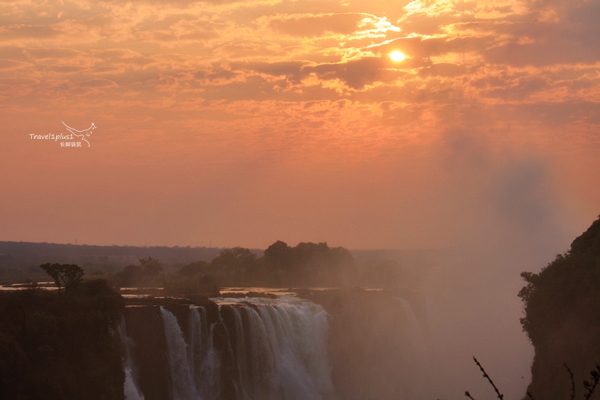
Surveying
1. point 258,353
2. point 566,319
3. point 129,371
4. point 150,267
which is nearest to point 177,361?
point 129,371

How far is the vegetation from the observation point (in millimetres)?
37469

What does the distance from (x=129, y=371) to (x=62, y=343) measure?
17.5 feet

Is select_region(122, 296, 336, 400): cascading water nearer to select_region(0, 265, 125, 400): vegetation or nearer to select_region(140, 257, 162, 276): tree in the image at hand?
select_region(0, 265, 125, 400): vegetation

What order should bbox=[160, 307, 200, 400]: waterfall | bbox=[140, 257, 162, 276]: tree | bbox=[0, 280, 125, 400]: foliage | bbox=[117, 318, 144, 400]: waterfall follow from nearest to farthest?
bbox=[0, 280, 125, 400]: foliage
bbox=[117, 318, 144, 400]: waterfall
bbox=[160, 307, 200, 400]: waterfall
bbox=[140, 257, 162, 276]: tree

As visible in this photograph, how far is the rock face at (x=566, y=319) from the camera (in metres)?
41.8

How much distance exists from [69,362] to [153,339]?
6988 millimetres

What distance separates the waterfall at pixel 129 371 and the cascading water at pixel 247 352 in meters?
0.22

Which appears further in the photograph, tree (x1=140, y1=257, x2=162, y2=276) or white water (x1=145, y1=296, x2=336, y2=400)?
tree (x1=140, y1=257, x2=162, y2=276)

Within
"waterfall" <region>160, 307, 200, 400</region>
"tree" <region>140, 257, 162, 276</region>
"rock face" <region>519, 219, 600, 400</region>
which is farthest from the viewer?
"tree" <region>140, 257, 162, 276</region>

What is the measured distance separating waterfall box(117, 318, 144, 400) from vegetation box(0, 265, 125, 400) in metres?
0.96

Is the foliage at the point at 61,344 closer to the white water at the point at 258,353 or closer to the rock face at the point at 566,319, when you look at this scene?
the white water at the point at 258,353

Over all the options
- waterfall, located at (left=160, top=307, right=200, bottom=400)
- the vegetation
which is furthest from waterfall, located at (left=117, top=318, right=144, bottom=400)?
waterfall, located at (left=160, top=307, right=200, bottom=400)

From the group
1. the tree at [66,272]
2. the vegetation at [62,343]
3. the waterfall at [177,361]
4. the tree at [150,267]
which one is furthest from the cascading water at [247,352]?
the tree at [150,267]

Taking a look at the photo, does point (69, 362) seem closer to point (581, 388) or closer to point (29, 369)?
point (29, 369)
